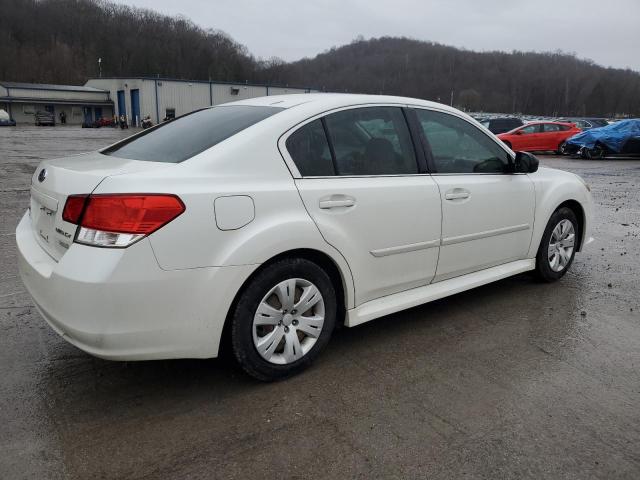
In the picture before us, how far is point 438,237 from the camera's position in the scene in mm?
3664

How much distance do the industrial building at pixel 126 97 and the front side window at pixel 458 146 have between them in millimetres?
59264

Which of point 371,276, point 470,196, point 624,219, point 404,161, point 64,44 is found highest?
point 64,44

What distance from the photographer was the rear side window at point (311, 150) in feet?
10.1

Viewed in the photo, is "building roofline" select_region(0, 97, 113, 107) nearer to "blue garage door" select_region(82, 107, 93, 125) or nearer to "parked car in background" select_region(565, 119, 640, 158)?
"blue garage door" select_region(82, 107, 93, 125)

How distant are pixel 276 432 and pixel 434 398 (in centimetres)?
89

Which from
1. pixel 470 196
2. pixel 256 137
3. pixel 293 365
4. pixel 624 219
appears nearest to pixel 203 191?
pixel 256 137

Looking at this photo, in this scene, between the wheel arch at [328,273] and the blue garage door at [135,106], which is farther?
the blue garage door at [135,106]

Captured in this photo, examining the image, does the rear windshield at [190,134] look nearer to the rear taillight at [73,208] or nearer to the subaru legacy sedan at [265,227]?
the subaru legacy sedan at [265,227]

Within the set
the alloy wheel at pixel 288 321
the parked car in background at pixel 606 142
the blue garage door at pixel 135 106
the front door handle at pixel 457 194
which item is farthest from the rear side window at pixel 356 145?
the blue garage door at pixel 135 106

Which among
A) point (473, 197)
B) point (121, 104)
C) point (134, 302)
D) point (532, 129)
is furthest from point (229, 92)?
point (134, 302)

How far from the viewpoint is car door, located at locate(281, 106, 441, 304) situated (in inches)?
122

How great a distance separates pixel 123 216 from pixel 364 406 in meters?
1.55

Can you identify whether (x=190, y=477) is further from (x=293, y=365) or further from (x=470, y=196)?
(x=470, y=196)

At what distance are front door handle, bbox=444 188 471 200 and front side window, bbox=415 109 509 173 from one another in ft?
0.53
